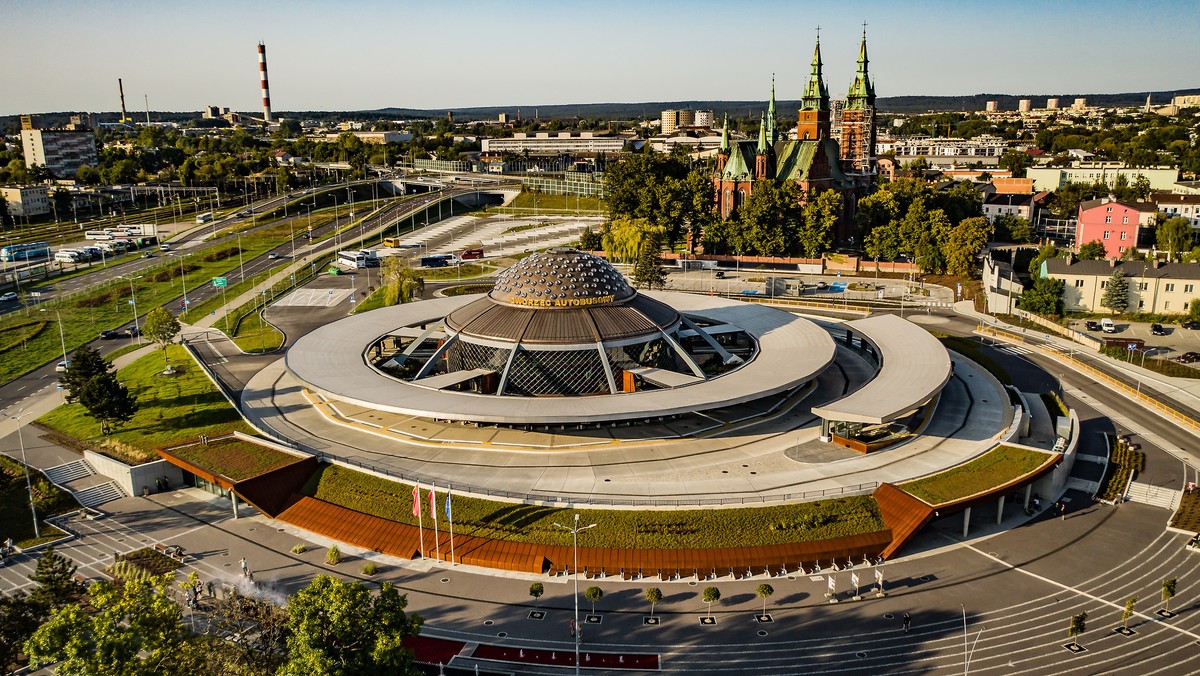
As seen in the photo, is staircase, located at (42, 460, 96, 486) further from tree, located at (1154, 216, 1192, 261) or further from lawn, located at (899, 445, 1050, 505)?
tree, located at (1154, 216, 1192, 261)

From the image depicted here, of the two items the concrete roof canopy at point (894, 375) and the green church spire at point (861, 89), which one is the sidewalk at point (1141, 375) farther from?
the green church spire at point (861, 89)

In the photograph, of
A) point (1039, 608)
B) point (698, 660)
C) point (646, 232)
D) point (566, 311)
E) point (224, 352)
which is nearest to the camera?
point (698, 660)

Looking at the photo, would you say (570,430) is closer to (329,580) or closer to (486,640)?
(486,640)

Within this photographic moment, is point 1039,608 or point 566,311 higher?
point 566,311

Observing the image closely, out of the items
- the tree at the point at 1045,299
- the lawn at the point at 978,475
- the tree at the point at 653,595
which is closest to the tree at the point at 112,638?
the tree at the point at 653,595

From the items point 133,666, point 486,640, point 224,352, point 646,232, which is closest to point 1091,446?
point 486,640

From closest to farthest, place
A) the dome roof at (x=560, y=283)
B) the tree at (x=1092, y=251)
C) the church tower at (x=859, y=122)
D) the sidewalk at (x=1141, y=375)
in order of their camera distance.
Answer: the dome roof at (x=560, y=283) < the sidewalk at (x=1141, y=375) < the tree at (x=1092, y=251) < the church tower at (x=859, y=122)
